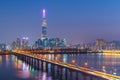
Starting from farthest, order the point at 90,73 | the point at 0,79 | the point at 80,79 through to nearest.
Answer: the point at 0,79 < the point at 80,79 < the point at 90,73

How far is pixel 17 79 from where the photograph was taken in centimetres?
8306

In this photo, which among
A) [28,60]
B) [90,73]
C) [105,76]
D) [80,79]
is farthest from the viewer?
[28,60]

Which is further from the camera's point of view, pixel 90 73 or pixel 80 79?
pixel 80 79

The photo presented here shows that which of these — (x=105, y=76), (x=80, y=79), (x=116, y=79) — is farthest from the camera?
(x=80, y=79)

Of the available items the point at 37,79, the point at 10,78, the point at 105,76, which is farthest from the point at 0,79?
the point at 105,76

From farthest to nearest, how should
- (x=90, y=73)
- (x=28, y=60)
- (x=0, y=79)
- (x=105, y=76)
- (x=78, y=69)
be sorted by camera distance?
(x=28, y=60), (x=0, y=79), (x=78, y=69), (x=90, y=73), (x=105, y=76)

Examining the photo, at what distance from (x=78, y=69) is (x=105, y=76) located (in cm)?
Answer: 1271

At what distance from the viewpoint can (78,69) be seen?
6216 cm

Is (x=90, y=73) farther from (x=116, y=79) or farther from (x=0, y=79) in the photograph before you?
(x=0, y=79)

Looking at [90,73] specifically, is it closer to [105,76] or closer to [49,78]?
[105,76]

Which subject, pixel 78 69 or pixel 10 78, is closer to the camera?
pixel 78 69

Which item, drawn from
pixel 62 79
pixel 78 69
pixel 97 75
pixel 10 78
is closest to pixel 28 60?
pixel 10 78

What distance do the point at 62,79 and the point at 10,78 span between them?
17.4m

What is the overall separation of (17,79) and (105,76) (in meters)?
38.5
